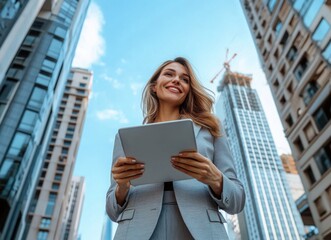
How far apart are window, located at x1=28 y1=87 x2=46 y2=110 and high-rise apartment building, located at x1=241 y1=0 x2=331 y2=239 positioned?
24.4 m

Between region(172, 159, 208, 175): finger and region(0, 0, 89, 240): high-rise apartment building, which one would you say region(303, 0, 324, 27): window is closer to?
region(172, 159, 208, 175): finger

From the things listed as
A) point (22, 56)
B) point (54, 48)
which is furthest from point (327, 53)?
point (22, 56)

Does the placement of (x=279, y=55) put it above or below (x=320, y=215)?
above

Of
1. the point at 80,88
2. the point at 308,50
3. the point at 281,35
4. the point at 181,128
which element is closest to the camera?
the point at 181,128

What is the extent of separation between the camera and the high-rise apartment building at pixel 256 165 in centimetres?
12664

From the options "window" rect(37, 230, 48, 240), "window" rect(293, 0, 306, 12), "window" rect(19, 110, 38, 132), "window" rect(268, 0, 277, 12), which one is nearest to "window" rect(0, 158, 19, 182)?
"window" rect(19, 110, 38, 132)

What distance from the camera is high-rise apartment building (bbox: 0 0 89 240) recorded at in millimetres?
25391

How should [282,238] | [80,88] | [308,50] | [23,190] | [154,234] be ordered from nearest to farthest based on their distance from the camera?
[154,234] < [308,50] < [23,190] < [80,88] < [282,238]

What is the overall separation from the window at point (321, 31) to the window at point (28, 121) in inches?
1051

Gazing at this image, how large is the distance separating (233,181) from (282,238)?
132 metres

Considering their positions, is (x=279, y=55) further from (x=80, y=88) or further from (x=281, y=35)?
(x=80, y=88)

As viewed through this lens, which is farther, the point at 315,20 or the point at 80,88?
the point at 80,88

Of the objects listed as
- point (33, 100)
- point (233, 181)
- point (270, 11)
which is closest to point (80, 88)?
point (33, 100)

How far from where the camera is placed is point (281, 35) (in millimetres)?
27812
